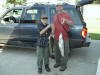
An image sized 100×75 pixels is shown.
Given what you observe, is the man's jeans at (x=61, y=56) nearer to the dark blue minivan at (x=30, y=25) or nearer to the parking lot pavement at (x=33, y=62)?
the parking lot pavement at (x=33, y=62)

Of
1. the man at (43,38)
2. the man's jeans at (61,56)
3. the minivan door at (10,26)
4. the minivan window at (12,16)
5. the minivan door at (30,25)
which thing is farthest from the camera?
the minivan window at (12,16)

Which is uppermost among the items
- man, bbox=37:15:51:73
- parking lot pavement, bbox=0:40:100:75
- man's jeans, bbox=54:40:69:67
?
man, bbox=37:15:51:73

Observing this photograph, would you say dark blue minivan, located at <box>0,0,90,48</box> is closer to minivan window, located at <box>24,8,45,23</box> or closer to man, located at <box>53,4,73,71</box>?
minivan window, located at <box>24,8,45,23</box>

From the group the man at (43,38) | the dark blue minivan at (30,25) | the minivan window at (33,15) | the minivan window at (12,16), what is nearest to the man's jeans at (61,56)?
the man at (43,38)

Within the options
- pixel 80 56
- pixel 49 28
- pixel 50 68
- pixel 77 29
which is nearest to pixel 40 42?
pixel 49 28

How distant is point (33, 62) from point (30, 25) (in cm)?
128

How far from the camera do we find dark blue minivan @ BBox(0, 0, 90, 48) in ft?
17.5

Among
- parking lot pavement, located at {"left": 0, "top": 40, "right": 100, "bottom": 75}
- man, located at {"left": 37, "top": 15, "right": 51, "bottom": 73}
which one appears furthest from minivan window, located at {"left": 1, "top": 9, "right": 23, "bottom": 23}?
man, located at {"left": 37, "top": 15, "right": 51, "bottom": 73}

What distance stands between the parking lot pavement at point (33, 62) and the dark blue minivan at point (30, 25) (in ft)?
1.47

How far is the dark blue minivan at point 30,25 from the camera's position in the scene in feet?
17.5

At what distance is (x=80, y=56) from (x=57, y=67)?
1.45 meters

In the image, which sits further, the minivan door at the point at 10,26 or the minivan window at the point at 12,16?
the minivan window at the point at 12,16

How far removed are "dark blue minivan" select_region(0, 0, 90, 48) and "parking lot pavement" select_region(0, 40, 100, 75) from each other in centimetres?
45

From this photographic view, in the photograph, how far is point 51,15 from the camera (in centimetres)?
564
